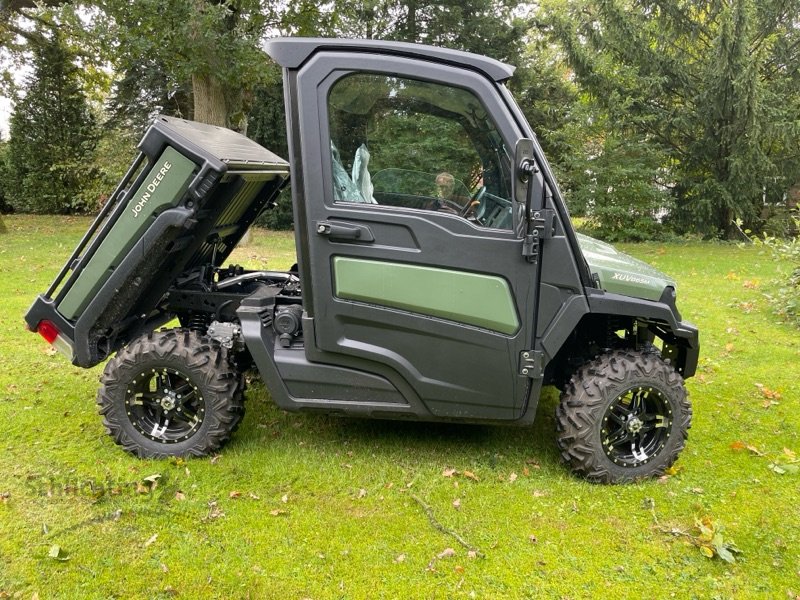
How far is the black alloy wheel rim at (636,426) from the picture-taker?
3.56 metres

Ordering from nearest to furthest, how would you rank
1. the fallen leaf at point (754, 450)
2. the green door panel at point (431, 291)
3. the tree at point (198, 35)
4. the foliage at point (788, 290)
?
the green door panel at point (431, 291)
the fallen leaf at point (754, 450)
the foliage at point (788, 290)
the tree at point (198, 35)

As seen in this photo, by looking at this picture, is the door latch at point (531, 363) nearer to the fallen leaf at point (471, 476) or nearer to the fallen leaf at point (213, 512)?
the fallen leaf at point (471, 476)

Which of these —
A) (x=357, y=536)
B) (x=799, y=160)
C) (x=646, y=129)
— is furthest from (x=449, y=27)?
(x=357, y=536)

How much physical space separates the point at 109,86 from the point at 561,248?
18.6 meters

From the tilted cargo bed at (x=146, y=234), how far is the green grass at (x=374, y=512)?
814 mm

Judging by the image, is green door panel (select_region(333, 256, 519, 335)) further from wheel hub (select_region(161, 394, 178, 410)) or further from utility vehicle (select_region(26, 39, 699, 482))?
wheel hub (select_region(161, 394, 178, 410))

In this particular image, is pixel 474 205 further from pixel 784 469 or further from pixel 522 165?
pixel 784 469

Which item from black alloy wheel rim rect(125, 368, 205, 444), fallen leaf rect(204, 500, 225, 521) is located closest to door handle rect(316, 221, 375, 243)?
black alloy wheel rim rect(125, 368, 205, 444)

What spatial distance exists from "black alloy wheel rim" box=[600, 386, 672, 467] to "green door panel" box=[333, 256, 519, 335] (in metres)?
0.87

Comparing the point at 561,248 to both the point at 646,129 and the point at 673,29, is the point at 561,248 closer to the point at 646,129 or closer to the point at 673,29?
the point at 646,129

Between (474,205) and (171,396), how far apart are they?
2168 mm

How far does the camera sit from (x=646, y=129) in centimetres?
1622

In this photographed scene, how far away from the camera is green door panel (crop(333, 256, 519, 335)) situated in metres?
3.25

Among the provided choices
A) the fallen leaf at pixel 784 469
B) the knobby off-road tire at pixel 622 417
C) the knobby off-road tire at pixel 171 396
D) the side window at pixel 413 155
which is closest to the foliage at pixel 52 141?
the knobby off-road tire at pixel 171 396
